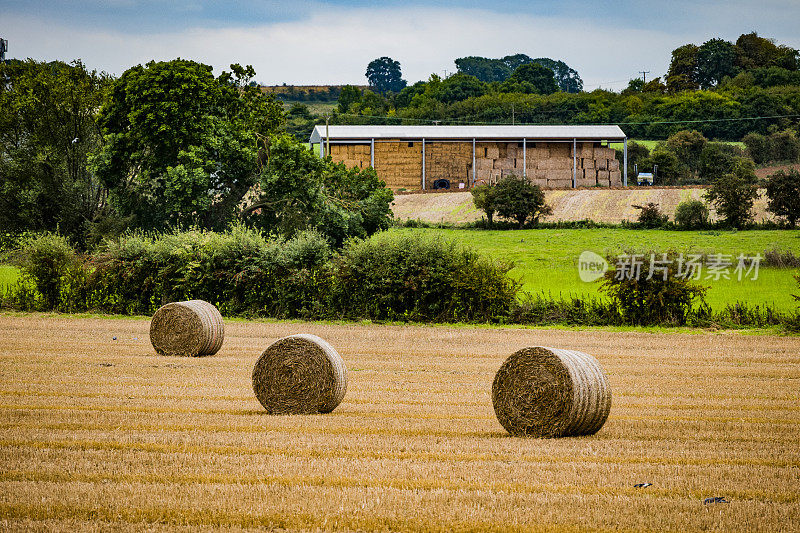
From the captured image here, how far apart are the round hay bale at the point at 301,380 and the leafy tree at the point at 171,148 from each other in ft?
86.0

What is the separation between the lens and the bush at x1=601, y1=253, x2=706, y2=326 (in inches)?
1099

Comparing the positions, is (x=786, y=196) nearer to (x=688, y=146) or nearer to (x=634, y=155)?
(x=634, y=155)

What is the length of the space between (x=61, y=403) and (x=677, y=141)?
76.3 m

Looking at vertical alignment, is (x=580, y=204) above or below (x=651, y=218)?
above

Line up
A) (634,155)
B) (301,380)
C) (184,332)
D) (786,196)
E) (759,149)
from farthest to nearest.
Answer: (759,149) → (634,155) → (786,196) → (184,332) → (301,380)

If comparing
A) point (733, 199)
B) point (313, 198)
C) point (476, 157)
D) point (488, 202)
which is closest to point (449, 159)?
point (476, 157)

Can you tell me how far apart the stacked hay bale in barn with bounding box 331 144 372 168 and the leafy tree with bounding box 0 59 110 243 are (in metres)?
27.4

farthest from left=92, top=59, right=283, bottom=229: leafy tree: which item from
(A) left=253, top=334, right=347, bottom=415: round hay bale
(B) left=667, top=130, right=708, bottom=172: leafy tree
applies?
(B) left=667, top=130, right=708, bottom=172: leafy tree

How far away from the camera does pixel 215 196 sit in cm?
4269

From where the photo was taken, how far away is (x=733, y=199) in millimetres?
51750

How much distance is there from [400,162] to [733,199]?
30200 millimetres

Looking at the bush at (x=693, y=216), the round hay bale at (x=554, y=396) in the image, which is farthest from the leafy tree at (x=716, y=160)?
the round hay bale at (x=554, y=396)

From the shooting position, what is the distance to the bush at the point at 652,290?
27.9m

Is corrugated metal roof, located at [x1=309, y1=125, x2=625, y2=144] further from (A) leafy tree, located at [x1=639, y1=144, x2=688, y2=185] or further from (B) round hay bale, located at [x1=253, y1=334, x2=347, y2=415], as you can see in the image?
(B) round hay bale, located at [x1=253, y1=334, x2=347, y2=415]
